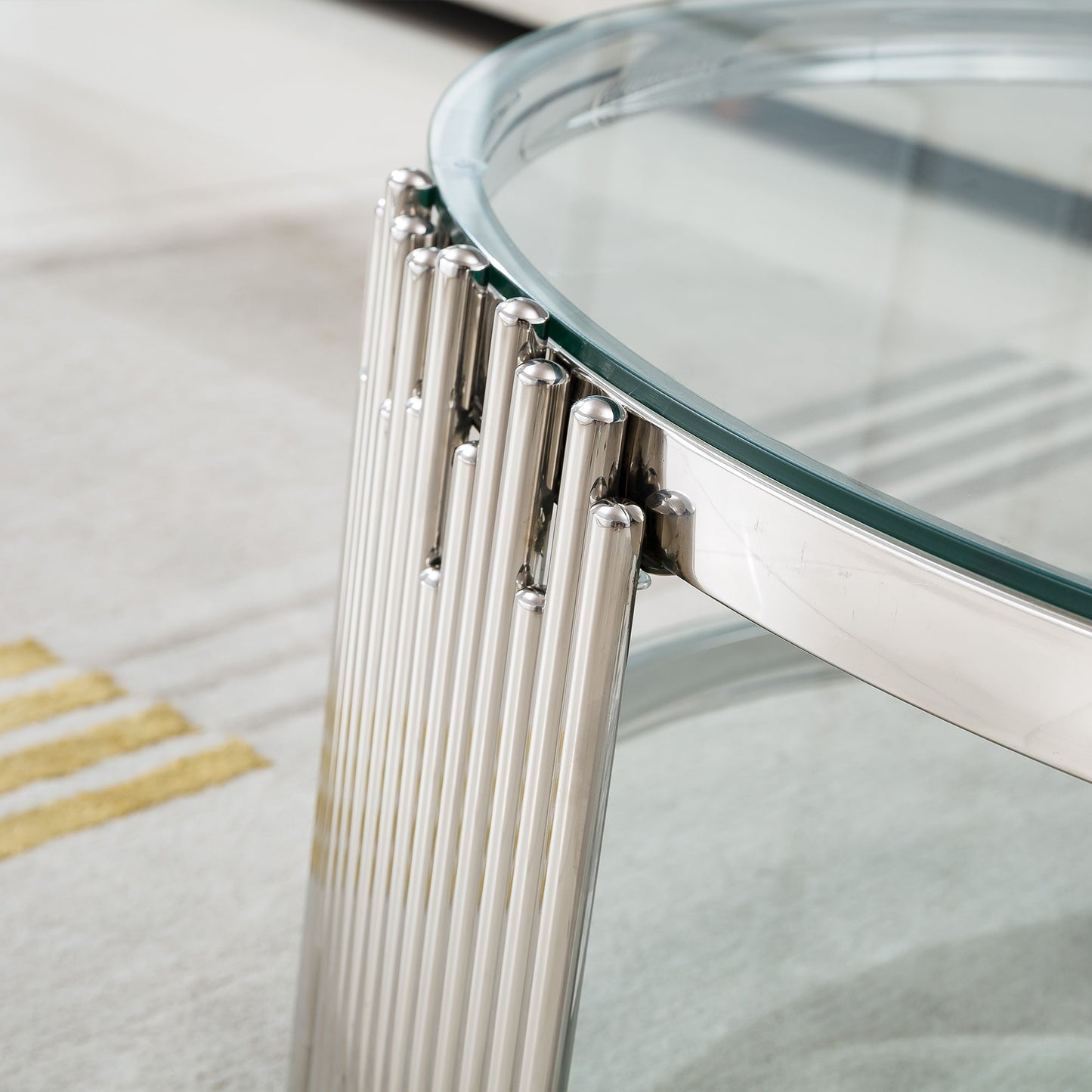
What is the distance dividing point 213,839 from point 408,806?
1.64ft

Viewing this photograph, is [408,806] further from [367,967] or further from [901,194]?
[901,194]

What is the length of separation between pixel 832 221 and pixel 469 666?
1.32 ft

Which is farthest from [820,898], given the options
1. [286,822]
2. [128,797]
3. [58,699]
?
[58,699]

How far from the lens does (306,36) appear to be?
334cm

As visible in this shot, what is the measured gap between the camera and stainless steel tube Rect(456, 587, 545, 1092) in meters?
0.51

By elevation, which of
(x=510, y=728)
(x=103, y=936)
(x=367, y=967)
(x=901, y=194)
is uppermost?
(x=901, y=194)

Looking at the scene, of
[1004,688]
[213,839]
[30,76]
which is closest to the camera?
[1004,688]

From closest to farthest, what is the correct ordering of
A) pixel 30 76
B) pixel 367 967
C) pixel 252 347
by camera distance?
pixel 367 967, pixel 252 347, pixel 30 76

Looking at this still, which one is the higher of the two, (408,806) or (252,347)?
(408,806)

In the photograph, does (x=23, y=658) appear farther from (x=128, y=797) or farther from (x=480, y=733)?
(x=480, y=733)

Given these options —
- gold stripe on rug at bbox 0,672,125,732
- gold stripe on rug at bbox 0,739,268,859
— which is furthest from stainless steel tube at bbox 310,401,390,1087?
gold stripe on rug at bbox 0,672,125,732

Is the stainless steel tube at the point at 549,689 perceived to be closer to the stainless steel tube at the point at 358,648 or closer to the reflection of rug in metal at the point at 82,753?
the stainless steel tube at the point at 358,648

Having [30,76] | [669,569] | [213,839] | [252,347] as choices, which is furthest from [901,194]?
[30,76]

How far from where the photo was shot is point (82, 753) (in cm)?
110
